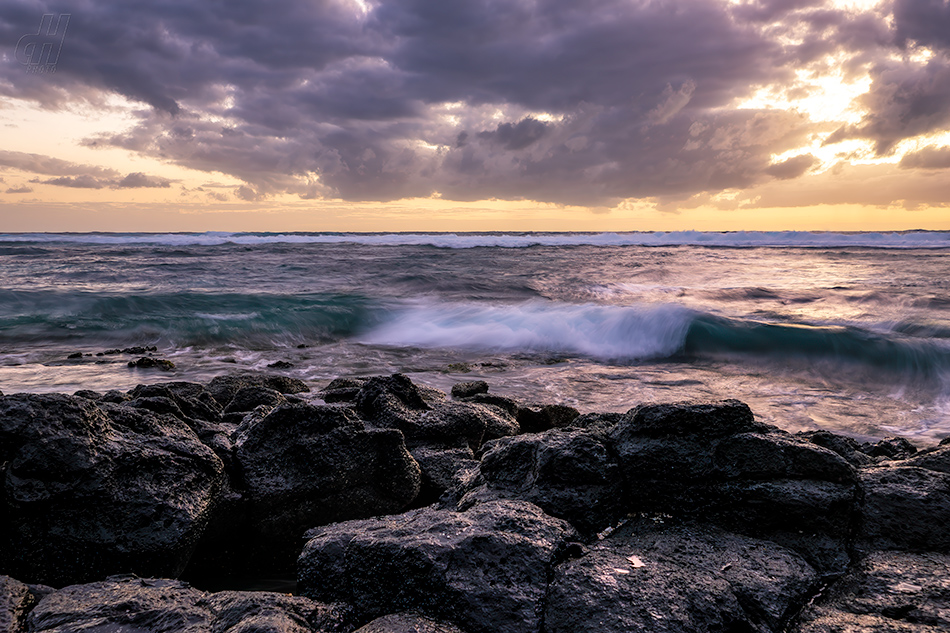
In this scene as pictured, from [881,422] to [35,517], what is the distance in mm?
8314

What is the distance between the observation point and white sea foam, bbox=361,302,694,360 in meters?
11.5

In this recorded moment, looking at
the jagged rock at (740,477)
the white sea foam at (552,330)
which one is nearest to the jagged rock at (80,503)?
the jagged rock at (740,477)

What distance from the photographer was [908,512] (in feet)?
7.78

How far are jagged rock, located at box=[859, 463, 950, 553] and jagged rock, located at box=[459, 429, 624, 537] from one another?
3.66ft

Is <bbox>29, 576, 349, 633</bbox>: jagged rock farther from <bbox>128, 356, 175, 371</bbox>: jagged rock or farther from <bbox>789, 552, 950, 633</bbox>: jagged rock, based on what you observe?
<bbox>128, 356, 175, 371</bbox>: jagged rock

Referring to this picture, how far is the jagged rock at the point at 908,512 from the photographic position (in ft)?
7.59

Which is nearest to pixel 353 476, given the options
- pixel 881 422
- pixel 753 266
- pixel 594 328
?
pixel 881 422

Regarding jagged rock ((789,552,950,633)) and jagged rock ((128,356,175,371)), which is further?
jagged rock ((128,356,175,371))

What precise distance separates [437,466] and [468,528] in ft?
5.42

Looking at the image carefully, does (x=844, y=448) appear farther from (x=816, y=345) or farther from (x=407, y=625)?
(x=816, y=345)

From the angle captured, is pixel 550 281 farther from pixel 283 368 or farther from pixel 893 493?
pixel 893 493

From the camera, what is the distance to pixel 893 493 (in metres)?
2.45

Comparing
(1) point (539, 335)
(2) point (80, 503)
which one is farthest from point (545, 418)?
(1) point (539, 335)

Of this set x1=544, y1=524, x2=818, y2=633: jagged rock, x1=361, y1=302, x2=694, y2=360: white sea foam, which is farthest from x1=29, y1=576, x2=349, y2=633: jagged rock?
x1=361, y1=302, x2=694, y2=360: white sea foam
